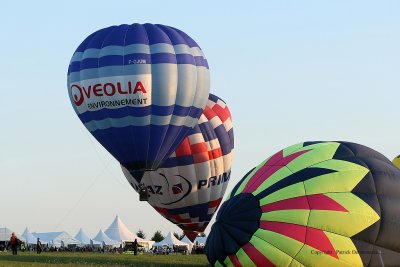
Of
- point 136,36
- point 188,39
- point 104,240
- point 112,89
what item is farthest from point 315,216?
point 104,240

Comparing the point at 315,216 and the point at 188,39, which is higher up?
the point at 188,39

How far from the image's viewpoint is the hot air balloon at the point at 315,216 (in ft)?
56.3

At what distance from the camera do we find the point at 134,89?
2916 centimetres

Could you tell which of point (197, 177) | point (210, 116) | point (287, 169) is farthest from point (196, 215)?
point (287, 169)

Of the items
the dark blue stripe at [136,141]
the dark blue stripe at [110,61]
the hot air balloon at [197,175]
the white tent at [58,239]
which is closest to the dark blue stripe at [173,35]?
the dark blue stripe at [110,61]

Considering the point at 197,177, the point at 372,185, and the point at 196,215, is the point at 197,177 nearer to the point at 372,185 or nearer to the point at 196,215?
the point at 196,215

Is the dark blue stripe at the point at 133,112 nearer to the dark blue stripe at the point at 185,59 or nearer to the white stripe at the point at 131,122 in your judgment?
the white stripe at the point at 131,122

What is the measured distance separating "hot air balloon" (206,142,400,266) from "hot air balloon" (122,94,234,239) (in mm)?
15739

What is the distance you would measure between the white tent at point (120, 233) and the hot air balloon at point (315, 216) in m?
46.6

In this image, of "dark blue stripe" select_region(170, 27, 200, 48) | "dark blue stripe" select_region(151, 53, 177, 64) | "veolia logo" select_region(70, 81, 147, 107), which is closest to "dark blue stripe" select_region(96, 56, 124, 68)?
"veolia logo" select_region(70, 81, 147, 107)

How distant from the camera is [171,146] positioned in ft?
Result: 100

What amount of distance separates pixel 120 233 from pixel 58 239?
5.11 m

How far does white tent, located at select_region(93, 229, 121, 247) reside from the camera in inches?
2472

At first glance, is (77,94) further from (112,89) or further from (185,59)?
(185,59)
